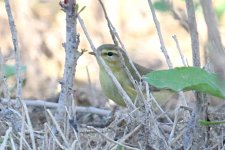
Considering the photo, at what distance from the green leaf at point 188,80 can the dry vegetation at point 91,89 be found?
0.09m

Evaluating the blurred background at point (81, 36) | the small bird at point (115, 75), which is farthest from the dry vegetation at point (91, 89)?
the small bird at point (115, 75)

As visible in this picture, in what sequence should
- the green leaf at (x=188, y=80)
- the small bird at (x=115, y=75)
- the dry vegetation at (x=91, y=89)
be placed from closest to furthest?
the green leaf at (x=188, y=80), the dry vegetation at (x=91, y=89), the small bird at (x=115, y=75)

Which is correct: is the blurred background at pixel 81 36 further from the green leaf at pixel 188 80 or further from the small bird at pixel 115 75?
the green leaf at pixel 188 80

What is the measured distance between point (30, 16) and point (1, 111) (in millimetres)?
5091

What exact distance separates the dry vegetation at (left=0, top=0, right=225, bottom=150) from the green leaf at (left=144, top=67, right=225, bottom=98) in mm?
86

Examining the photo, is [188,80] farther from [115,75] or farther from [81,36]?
[81,36]

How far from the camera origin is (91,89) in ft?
18.7

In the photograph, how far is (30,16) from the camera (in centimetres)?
869

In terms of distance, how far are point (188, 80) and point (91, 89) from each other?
2.81 meters

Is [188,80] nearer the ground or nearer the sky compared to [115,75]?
nearer the ground

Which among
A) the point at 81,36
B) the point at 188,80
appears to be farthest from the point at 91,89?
A: the point at 81,36

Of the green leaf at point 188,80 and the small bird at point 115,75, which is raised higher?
the small bird at point 115,75

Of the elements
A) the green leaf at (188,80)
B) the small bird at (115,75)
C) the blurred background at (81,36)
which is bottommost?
the green leaf at (188,80)

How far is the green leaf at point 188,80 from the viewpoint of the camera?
2.91 m
